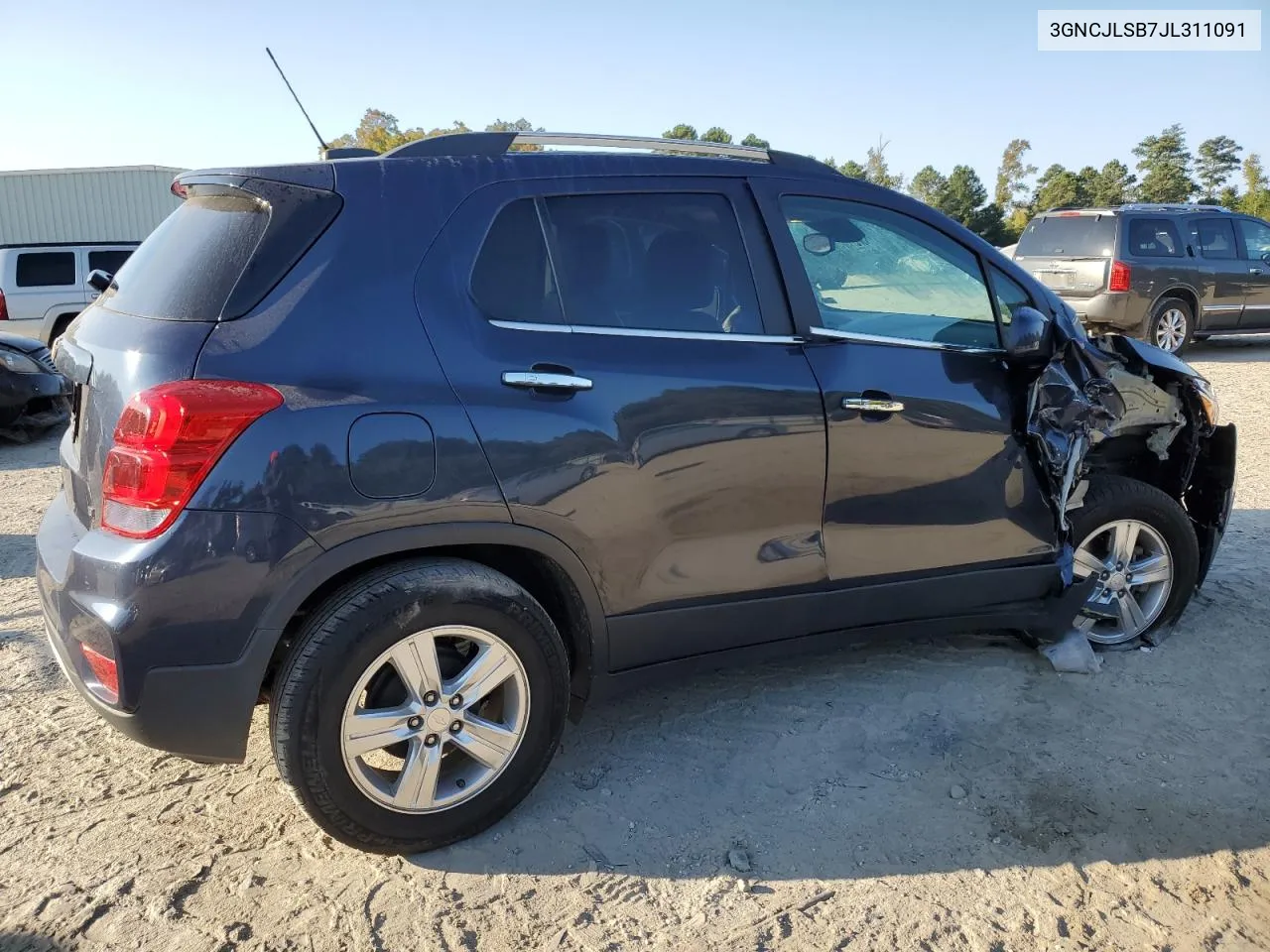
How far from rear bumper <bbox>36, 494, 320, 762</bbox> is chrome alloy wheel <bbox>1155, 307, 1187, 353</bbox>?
1196cm

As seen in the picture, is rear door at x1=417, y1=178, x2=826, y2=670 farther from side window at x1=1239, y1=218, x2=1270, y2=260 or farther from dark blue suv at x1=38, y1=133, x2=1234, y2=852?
side window at x1=1239, y1=218, x2=1270, y2=260

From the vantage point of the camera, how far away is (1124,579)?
3.99m

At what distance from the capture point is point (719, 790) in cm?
306

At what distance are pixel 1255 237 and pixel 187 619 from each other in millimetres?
14175

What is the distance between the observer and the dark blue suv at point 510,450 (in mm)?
2385

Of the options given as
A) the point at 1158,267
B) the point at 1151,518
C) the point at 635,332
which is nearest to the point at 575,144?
the point at 635,332

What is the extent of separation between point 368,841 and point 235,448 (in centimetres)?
115

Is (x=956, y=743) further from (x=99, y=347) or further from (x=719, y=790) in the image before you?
(x=99, y=347)

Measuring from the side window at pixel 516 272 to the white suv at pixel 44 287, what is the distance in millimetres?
12231

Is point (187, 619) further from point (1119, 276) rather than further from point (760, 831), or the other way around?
point (1119, 276)

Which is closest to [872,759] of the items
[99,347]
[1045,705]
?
[1045,705]

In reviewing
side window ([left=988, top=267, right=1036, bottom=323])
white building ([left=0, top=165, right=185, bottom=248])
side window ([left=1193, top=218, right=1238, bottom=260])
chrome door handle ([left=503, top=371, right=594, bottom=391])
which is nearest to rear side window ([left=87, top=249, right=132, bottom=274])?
chrome door handle ([left=503, top=371, right=594, bottom=391])

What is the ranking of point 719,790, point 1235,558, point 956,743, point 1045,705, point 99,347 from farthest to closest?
point 1235,558 < point 1045,705 < point 956,743 < point 719,790 < point 99,347

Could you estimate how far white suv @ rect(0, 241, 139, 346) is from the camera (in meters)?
12.9
